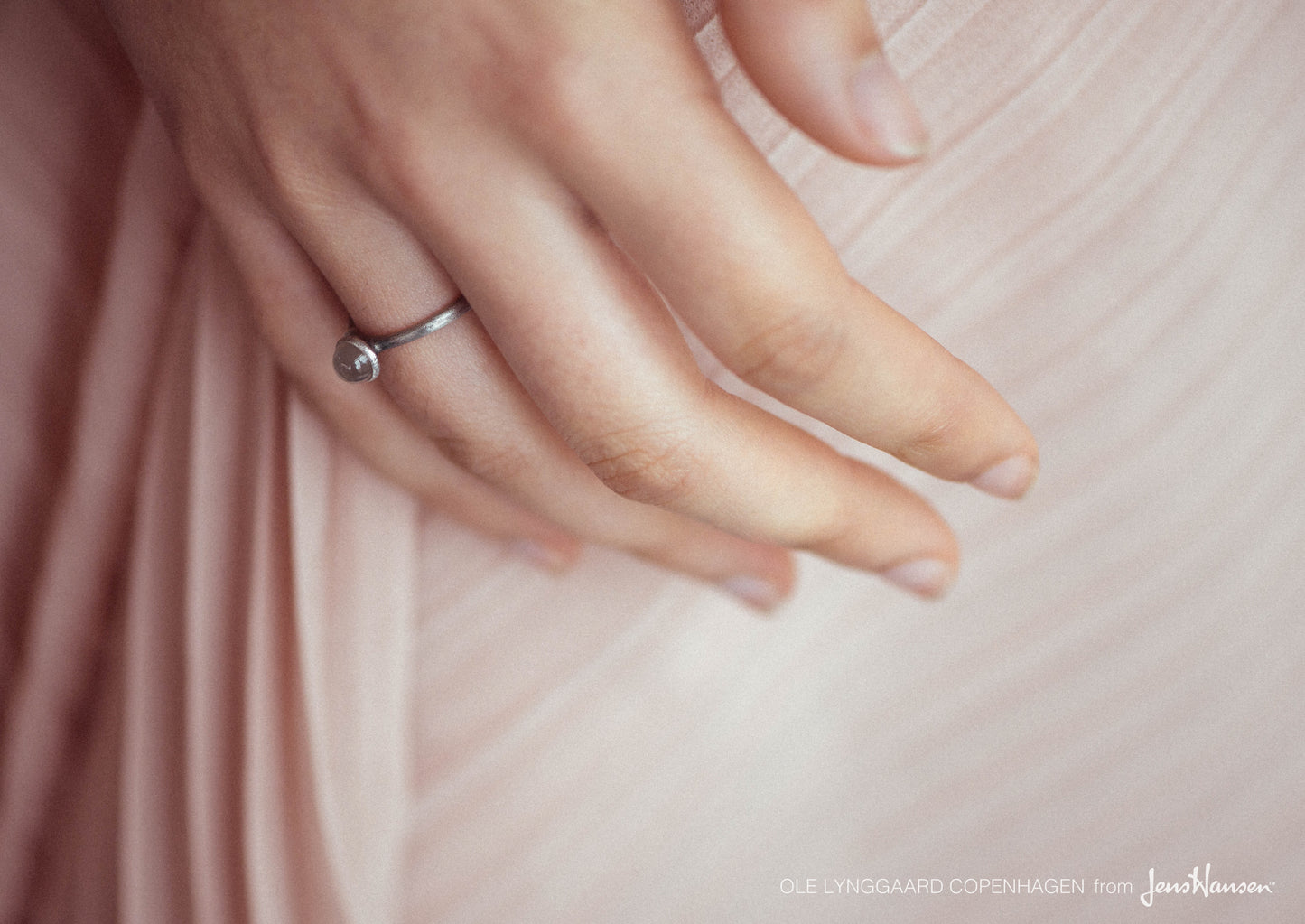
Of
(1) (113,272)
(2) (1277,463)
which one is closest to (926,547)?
(2) (1277,463)

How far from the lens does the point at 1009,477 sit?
52 centimetres

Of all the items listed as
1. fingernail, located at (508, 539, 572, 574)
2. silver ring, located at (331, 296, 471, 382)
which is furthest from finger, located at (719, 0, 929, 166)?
fingernail, located at (508, 539, 572, 574)

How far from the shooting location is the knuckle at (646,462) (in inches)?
18.8

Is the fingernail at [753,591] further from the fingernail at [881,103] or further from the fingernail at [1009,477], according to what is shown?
the fingernail at [881,103]

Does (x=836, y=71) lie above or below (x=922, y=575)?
above

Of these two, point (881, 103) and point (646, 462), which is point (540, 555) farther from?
point (881, 103)

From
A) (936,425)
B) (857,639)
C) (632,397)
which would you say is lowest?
(857,639)

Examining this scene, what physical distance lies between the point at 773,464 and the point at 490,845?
321 mm

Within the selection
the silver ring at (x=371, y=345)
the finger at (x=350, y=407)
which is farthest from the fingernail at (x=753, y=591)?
the silver ring at (x=371, y=345)

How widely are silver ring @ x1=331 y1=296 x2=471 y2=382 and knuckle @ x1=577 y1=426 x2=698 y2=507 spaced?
0.11m

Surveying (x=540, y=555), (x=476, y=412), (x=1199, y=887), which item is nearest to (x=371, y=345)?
(x=476, y=412)

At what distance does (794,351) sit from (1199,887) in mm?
472

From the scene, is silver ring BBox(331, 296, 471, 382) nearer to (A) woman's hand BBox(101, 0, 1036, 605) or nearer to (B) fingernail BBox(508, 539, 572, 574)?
(A) woman's hand BBox(101, 0, 1036, 605)

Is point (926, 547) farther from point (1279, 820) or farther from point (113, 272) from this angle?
point (113, 272)
